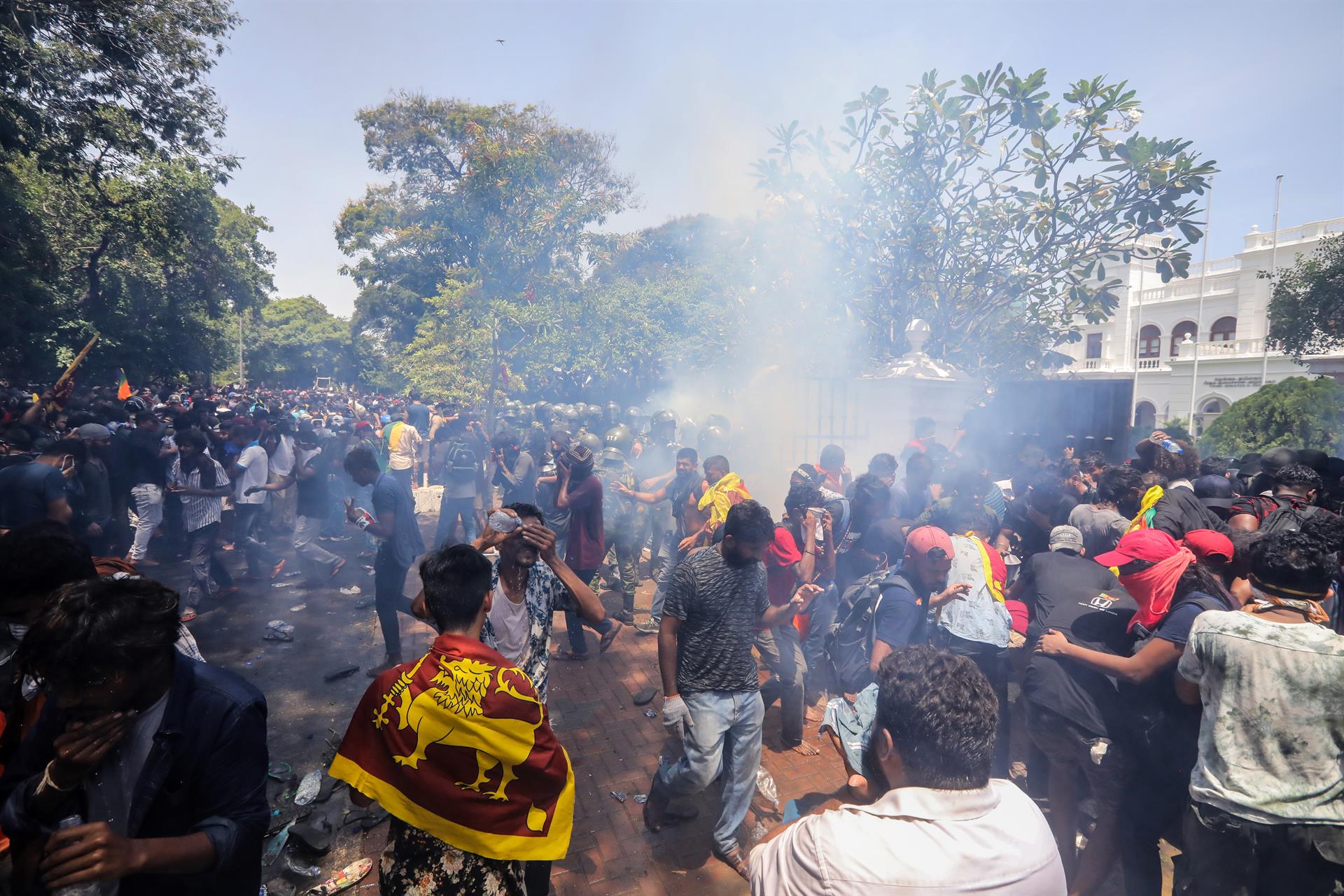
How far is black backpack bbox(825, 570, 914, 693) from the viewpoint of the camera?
15.5 feet

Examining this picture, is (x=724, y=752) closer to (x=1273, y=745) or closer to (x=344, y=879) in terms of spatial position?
(x=344, y=879)

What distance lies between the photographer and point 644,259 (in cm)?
3622

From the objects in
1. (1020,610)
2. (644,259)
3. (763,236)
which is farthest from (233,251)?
(1020,610)

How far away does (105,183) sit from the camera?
15.4 metres

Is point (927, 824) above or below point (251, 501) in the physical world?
above

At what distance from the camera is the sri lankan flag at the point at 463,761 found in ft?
6.49

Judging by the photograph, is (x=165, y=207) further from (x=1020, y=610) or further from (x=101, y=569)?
(x=1020, y=610)

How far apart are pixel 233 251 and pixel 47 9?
19588 mm

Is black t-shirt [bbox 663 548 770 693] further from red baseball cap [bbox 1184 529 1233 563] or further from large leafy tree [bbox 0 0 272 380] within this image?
large leafy tree [bbox 0 0 272 380]

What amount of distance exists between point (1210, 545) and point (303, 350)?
2464 inches

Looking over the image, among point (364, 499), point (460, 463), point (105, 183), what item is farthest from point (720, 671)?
point (105, 183)

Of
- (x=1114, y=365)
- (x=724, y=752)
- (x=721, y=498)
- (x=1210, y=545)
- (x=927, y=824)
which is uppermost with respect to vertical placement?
(x=1114, y=365)

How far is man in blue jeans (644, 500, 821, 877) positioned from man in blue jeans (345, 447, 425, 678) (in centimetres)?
Result: 293

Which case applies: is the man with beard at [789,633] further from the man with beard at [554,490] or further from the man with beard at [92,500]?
the man with beard at [92,500]
